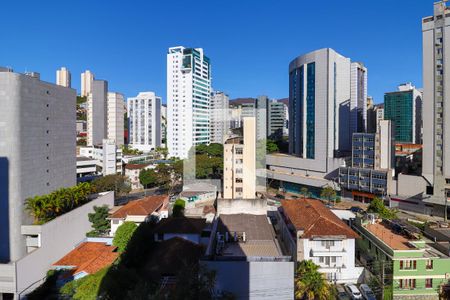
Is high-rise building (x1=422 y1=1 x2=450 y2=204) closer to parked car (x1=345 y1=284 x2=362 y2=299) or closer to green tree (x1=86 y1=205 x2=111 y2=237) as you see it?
parked car (x1=345 y1=284 x2=362 y2=299)

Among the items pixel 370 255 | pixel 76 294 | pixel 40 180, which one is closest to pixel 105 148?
pixel 40 180

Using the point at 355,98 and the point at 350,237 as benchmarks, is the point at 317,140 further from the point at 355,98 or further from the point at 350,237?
the point at 350,237

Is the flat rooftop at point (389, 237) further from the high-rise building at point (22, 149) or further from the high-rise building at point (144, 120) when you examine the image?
the high-rise building at point (144, 120)

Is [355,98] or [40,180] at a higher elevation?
[355,98]

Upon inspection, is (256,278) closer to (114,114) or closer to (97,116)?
→ (97,116)

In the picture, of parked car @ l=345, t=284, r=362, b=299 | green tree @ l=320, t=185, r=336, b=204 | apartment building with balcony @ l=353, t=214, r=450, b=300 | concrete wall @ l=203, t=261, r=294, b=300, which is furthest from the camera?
green tree @ l=320, t=185, r=336, b=204

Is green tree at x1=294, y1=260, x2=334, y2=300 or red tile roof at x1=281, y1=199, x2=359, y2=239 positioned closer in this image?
green tree at x1=294, y1=260, x2=334, y2=300

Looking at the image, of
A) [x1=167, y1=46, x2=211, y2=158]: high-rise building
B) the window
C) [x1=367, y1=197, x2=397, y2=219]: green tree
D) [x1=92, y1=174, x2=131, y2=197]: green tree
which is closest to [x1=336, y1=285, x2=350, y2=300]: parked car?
the window
